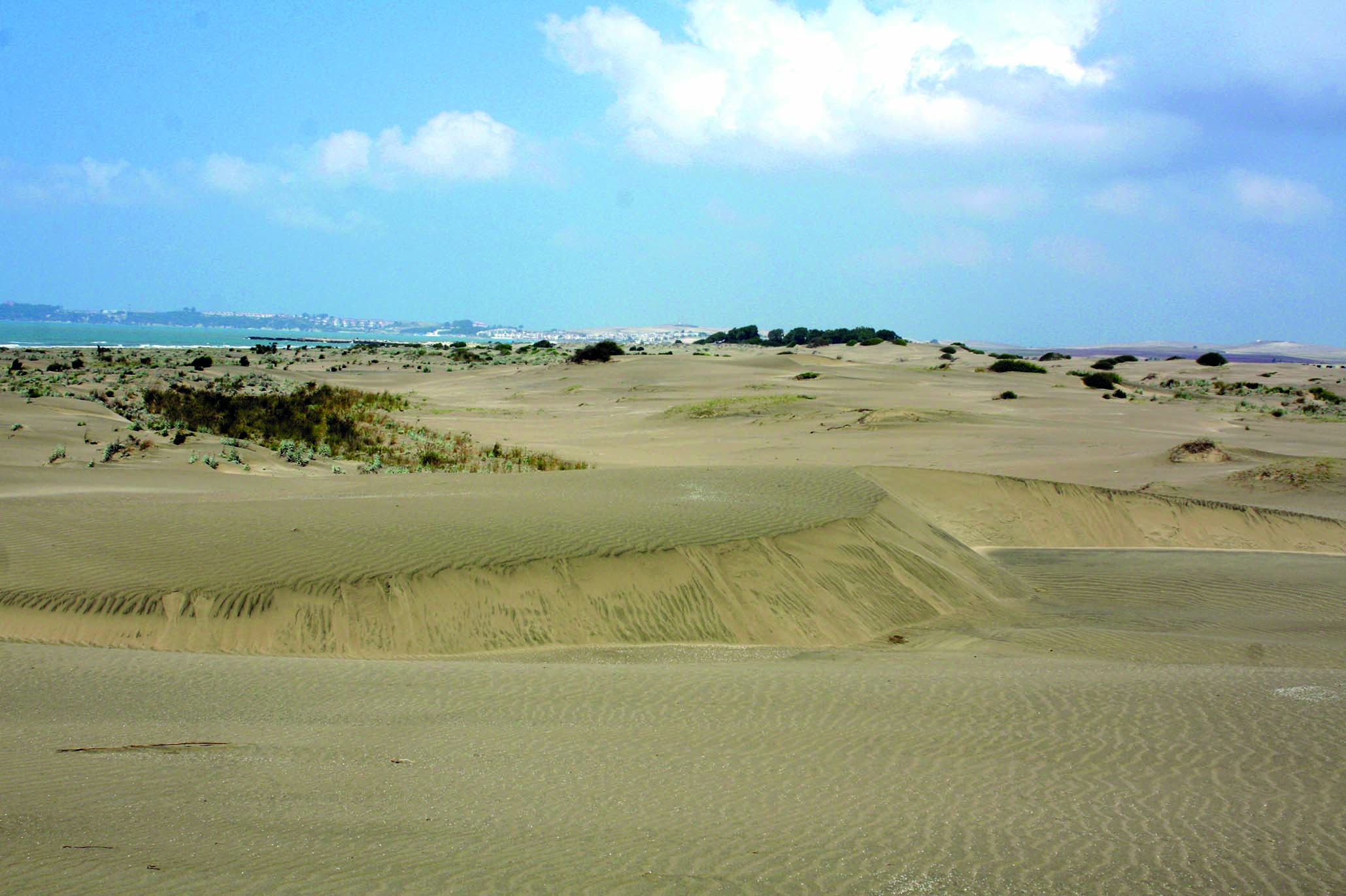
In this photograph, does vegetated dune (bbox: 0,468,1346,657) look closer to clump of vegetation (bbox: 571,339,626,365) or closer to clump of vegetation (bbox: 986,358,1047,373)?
clump of vegetation (bbox: 986,358,1047,373)

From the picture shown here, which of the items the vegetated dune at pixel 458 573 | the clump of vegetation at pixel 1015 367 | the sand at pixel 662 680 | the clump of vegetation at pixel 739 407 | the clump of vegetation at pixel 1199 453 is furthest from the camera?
the clump of vegetation at pixel 1015 367

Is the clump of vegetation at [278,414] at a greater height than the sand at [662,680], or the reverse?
the clump of vegetation at [278,414]

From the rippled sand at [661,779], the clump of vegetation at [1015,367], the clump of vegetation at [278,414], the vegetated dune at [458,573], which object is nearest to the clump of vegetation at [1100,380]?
the clump of vegetation at [1015,367]

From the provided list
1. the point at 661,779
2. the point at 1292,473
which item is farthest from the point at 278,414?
the point at 1292,473

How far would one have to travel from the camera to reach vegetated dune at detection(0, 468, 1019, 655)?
8305 mm

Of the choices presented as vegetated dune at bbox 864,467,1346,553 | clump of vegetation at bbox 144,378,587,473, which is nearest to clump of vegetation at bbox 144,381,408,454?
clump of vegetation at bbox 144,378,587,473

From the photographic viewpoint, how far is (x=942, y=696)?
21.8 feet

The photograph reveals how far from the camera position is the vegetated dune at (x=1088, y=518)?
1600cm

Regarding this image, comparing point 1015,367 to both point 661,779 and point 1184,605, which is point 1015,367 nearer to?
point 1184,605

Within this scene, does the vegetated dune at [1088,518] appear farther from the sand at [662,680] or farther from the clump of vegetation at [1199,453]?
the clump of vegetation at [1199,453]

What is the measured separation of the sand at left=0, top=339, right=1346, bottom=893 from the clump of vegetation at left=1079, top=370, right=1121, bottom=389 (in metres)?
25.1

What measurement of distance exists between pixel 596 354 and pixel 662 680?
5294 cm

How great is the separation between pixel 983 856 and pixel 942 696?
2713mm

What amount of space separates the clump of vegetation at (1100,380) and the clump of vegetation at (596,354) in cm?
2689
